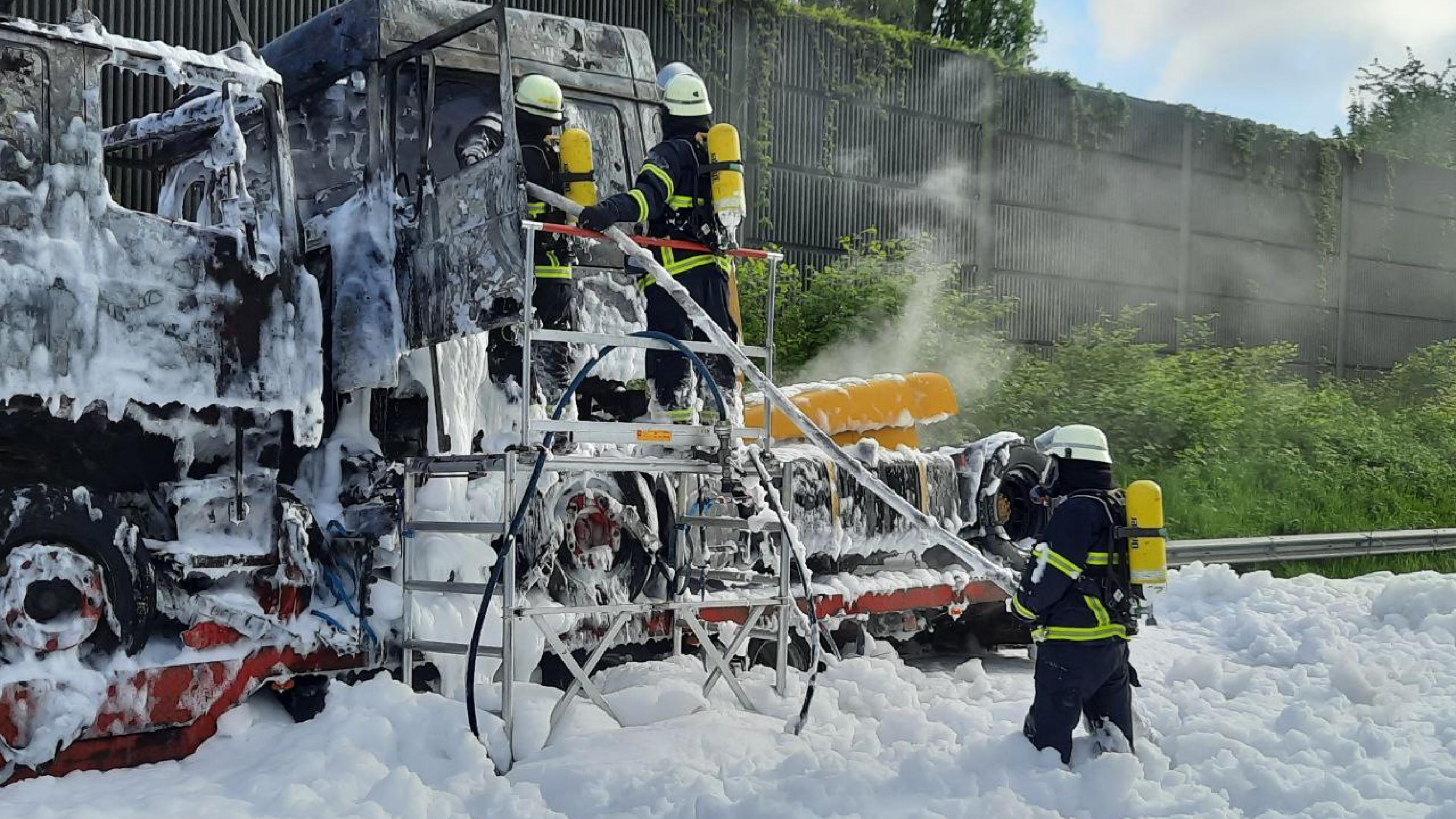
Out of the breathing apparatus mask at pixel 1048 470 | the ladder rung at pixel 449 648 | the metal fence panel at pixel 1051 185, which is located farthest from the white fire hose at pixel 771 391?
the metal fence panel at pixel 1051 185

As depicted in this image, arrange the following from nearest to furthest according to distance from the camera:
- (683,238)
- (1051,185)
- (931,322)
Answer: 1. (683,238)
2. (931,322)
3. (1051,185)

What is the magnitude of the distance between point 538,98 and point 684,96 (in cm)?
61

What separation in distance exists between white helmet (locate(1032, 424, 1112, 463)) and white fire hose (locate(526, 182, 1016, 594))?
72cm

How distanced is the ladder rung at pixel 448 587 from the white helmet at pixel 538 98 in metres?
1.93

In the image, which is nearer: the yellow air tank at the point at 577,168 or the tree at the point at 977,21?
the yellow air tank at the point at 577,168

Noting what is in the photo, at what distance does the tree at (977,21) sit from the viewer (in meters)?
25.2

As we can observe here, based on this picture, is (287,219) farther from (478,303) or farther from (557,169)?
(557,169)

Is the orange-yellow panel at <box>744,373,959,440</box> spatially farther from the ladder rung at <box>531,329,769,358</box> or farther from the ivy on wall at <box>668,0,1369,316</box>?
the ivy on wall at <box>668,0,1369,316</box>

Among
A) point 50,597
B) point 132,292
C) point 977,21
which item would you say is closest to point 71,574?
point 50,597

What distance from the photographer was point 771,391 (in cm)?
622

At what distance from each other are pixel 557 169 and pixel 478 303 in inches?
32.3

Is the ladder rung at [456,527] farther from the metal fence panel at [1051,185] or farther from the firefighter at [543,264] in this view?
the metal fence panel at [1051,185]

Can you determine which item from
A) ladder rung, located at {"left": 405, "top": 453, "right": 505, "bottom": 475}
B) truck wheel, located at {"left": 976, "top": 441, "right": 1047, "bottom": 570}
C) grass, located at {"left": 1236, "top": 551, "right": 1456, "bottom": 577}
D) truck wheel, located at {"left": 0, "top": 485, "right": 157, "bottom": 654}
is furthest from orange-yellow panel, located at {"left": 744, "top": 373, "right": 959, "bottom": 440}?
grass, located at {"left": 1236, "top": 551, "right": 1456, "bottom": 577}

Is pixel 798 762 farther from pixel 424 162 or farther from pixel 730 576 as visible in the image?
pixel 424 162
